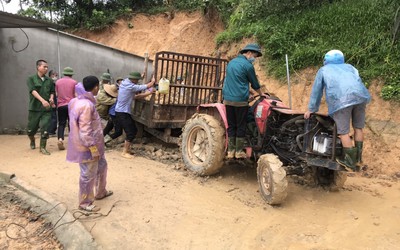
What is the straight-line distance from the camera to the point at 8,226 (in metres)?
4.33

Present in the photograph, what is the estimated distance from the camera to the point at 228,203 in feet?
15.9

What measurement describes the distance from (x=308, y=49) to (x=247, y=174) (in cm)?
405

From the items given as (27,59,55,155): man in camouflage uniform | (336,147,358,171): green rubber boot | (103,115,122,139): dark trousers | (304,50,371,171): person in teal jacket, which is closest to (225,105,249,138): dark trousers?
(304,50,371,171): person in teal jacket

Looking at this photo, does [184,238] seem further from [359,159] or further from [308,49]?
[308,49]

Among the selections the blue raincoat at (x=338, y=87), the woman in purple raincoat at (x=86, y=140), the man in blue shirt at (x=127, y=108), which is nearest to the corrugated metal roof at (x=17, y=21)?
the man in blue shirt at (x=127, y=108)

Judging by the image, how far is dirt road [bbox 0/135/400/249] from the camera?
3.81m

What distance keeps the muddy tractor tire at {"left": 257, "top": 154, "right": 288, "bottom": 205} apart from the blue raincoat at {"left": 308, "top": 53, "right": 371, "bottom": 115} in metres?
0.84

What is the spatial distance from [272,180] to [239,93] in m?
1.40

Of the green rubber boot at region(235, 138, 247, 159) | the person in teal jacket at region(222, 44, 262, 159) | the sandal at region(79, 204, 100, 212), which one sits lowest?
the sandal at region(79, 204, 100, 212)

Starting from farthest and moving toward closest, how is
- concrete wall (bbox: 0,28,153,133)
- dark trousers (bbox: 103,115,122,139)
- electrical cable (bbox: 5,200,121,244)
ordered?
concrete wall (bbox: 0,28,153,133) < dark trousers (bbox: 103,115,122,139) < electrical cable (bbox: 5,200,121,244)

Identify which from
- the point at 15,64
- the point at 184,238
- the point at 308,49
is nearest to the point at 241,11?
the point at 308,49

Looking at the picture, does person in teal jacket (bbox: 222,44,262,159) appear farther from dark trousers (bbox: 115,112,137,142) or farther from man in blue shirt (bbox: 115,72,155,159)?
dark trousers (bbox: 115,112,137,142)

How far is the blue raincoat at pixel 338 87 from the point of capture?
4258 mm

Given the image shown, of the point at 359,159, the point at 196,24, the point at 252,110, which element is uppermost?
the point at 196,24
